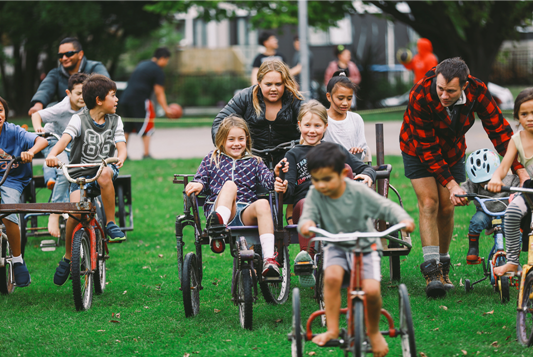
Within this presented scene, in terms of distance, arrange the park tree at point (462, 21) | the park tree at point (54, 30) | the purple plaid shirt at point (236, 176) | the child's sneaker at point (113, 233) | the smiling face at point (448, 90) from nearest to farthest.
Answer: the smiling face at point (448, 90) < the purple plaid shirt at point (236, 176) < the child's sneaker at point (113, 233) < the park tree at point (462, 21) < the park tree at point (54, 30)

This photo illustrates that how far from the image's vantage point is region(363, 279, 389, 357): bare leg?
12.5 ft

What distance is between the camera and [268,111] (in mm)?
6277

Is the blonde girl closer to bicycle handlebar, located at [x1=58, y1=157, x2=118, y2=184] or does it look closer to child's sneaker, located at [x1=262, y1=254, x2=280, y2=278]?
child's sneaker, located at [x1=262, y1=254, x2=280, y2=278]

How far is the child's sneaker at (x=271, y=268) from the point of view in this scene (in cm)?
498

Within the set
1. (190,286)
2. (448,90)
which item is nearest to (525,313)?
(448,90)

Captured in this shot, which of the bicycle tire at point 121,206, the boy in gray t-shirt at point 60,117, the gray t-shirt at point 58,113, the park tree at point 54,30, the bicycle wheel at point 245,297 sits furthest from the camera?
the park tree at point 54,30

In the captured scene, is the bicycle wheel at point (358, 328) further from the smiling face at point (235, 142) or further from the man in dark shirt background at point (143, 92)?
the man in dark shirt background at point (143, 92)

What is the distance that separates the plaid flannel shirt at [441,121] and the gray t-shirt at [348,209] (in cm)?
189

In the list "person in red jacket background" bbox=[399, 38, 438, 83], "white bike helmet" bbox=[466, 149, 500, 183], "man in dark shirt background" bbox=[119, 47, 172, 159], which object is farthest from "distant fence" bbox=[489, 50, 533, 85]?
"white bike helmet" bbox=[466, 149, 500, 183]

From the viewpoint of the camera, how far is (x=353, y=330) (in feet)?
12.4

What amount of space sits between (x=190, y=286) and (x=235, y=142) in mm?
1222

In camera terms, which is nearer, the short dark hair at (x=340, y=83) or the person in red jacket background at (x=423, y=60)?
the short dark hair at (x=340, y=83)

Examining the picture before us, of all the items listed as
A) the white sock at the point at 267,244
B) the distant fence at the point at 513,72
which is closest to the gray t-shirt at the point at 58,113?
the white sock at the point at 267,244

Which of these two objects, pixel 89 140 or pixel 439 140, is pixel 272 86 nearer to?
pixel 439 140
